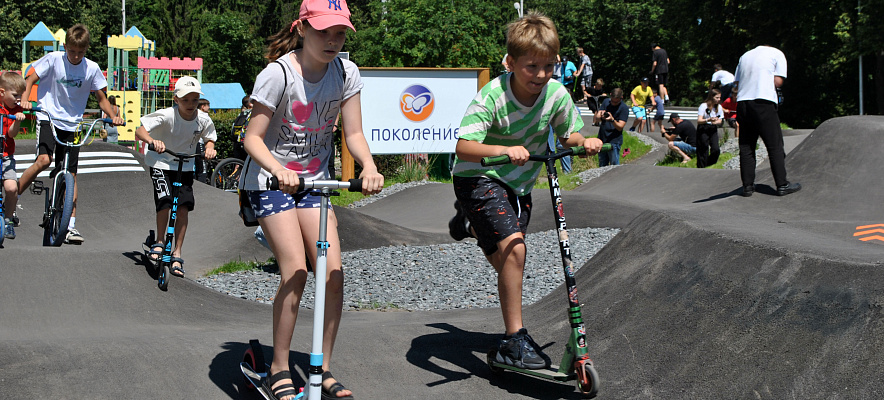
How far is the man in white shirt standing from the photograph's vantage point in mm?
9750

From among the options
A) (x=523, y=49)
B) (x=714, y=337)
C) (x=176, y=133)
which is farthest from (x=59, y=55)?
(x=714, y=337)

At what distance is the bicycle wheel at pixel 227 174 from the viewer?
15.6 meters

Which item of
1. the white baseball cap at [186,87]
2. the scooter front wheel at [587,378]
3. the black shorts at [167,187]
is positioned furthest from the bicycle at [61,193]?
the scooter front wheel at [587,378]

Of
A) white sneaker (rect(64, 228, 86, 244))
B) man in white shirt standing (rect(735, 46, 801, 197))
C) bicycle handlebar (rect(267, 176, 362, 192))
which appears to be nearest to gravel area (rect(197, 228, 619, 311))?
white sneaker (rect(64, 228, 86, 244))

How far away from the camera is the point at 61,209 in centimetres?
858

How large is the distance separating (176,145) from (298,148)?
4145mm

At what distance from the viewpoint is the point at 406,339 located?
5137mm

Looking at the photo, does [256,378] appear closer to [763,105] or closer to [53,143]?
[53,143]

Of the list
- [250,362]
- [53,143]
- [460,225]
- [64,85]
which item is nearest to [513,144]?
[460,225]

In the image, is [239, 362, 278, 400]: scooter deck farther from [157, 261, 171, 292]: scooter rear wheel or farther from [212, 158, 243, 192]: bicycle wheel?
[212, 158, 243, 192]: bicycle wheel

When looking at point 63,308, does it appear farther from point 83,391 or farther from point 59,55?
point 59,55

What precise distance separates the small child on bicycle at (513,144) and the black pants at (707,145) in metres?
13.3

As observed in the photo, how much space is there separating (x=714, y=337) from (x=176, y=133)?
17.4ft

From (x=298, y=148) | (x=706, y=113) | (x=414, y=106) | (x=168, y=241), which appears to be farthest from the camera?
(x=706, y=113)
